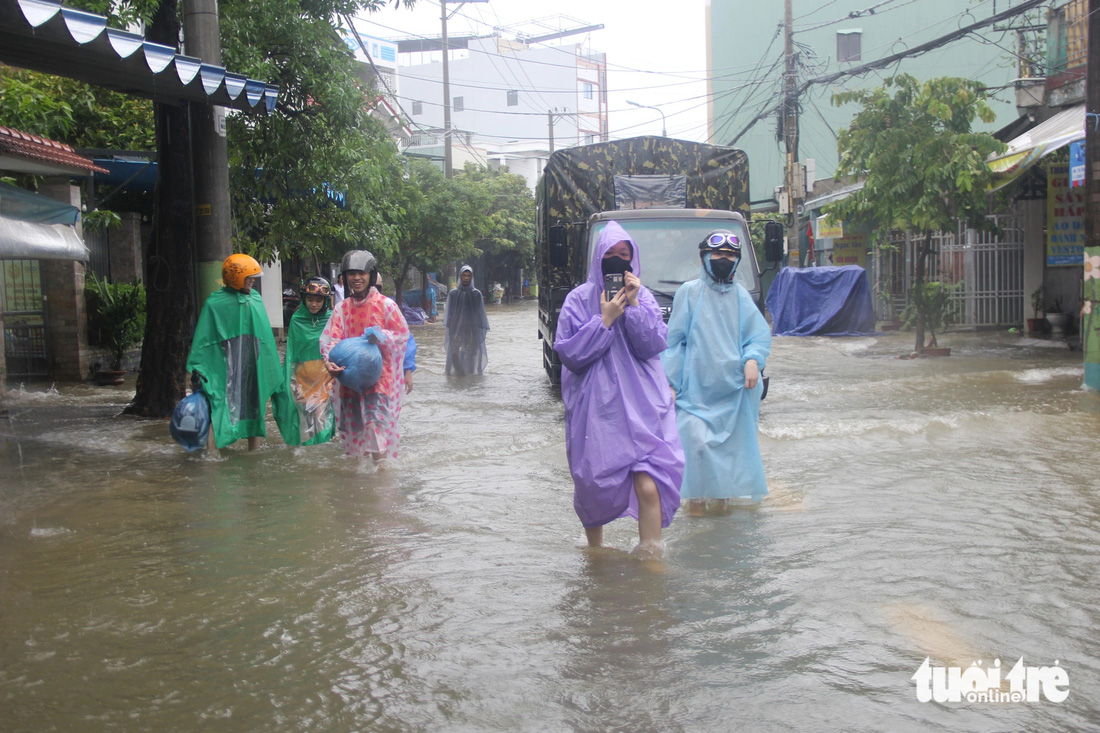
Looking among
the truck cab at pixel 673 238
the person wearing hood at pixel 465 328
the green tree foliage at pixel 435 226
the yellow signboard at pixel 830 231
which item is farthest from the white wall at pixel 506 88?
the truck cab at pixel 673 238

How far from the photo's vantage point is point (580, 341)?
183 inches

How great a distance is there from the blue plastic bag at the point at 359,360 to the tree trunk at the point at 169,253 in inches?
138

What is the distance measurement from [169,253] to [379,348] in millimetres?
3684

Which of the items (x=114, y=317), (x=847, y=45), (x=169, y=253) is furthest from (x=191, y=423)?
(x=847, y=45)

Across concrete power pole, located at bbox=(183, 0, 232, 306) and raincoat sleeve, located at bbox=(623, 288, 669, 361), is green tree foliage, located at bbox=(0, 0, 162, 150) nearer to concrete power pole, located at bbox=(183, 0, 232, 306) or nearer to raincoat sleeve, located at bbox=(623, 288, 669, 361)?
concrete power pole, located at bbox=(183, 0, 232, 306)

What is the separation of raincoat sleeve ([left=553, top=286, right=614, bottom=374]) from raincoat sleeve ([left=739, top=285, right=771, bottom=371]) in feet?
5.06

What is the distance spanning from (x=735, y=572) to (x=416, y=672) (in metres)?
1.78

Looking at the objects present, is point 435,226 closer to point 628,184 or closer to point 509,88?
point 628,184

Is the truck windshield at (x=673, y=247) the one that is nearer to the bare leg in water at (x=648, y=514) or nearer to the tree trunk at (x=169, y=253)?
the tree trunk at (x=169, y=253)

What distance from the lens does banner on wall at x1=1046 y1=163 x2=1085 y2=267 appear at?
15.9m

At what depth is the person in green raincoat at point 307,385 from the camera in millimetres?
8430

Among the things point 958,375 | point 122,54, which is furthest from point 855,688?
point 958,375

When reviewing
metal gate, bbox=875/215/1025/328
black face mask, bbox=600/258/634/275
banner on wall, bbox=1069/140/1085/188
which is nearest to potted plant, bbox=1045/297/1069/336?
metal gate, bbox=875/215/1025/328

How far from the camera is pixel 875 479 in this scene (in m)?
7.00
